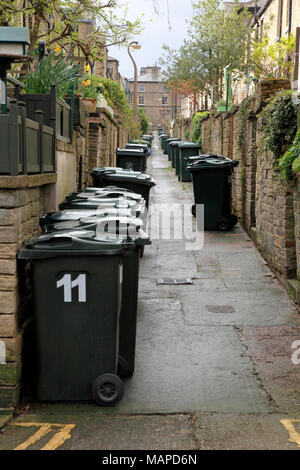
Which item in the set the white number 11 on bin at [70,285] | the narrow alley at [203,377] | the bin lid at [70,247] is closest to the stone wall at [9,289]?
the bin lid at [70,247]

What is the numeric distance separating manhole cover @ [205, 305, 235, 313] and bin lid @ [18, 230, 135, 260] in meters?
2.86

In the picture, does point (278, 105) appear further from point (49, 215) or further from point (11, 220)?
point (11, 220)

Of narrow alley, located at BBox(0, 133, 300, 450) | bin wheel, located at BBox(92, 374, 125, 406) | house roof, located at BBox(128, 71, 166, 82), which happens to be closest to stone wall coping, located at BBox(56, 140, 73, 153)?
narrow alley, located at BBox(0, 133, 300, 450)

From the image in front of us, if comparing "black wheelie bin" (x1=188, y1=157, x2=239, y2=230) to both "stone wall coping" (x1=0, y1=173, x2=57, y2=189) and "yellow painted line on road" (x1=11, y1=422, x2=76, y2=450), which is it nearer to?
"stone wall coping" (x1=0, y1=173, x2=57, y2=189)

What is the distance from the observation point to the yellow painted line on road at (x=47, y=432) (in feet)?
12.4

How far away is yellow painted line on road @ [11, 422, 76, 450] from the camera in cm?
377

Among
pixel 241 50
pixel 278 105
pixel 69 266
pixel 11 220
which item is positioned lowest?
pixel 69 266

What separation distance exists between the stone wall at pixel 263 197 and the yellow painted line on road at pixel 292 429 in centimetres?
305

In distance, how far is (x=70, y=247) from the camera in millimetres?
4301

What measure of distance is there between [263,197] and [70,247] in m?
6.03

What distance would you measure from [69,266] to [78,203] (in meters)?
2.51

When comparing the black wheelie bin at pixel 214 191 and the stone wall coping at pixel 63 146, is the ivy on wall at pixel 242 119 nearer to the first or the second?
the black wheelie bin at pixel 214 191

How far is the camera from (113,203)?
6.84 meters
